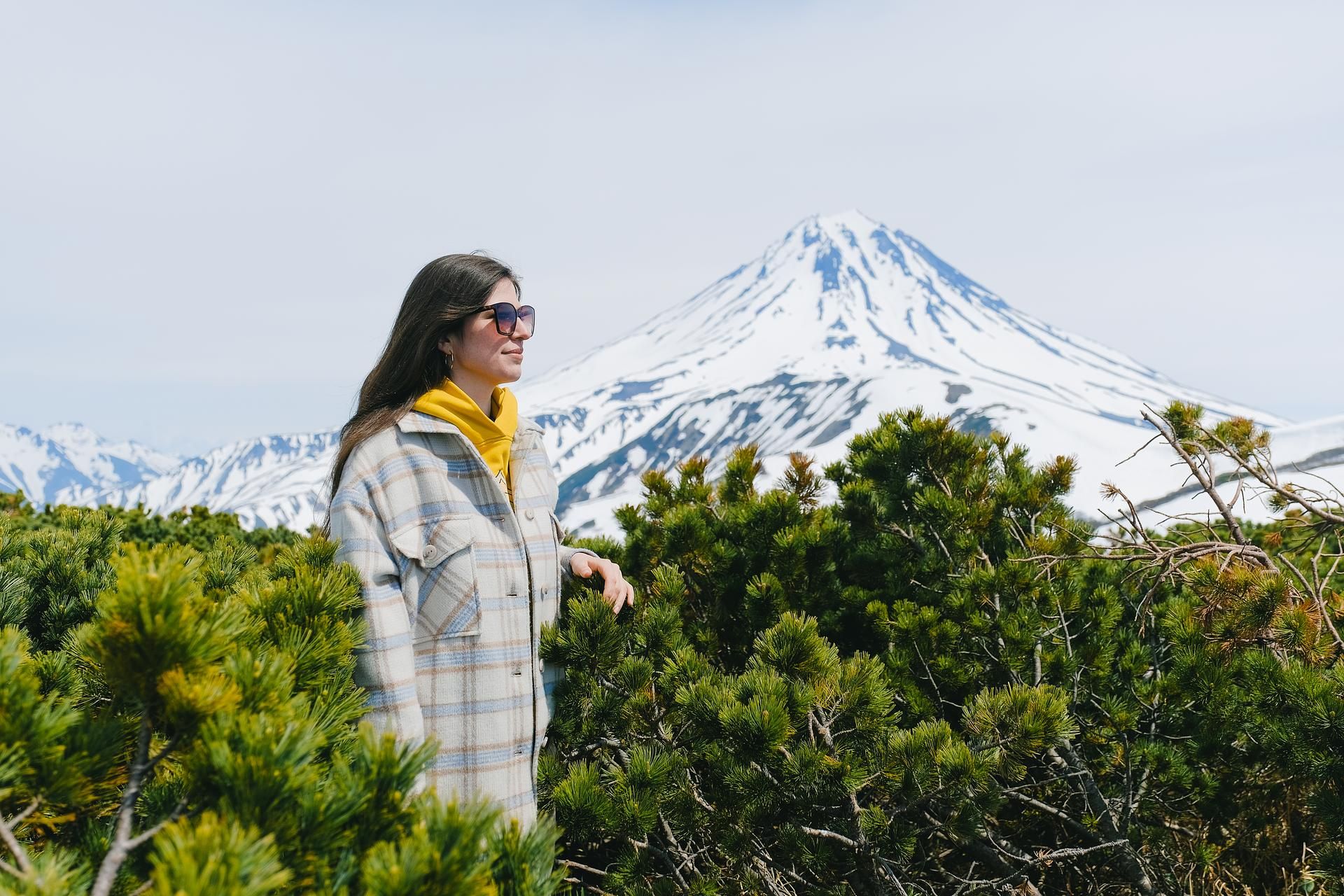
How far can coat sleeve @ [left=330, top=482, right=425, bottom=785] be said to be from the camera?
6.43 ft

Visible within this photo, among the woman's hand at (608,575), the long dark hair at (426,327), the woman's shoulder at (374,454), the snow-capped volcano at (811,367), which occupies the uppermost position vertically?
the snow-capped volcano at (811,367)

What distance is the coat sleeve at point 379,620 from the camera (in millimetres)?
1959

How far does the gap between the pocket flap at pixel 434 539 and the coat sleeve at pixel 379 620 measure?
4 cm

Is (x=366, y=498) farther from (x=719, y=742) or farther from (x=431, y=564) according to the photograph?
(x=719, y=742)

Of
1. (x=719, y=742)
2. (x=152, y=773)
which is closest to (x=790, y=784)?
(x=719, y=742)

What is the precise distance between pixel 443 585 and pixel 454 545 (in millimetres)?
115

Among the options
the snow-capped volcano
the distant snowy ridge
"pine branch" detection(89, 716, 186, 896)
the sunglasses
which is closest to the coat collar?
the sunglasses

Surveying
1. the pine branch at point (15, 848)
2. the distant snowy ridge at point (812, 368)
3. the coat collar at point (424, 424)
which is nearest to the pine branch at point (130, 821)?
the pine branch at point (15, 848)

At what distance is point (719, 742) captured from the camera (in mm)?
2254

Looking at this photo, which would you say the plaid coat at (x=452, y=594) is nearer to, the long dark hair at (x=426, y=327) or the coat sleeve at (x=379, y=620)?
the coat sleeve at (x=379, y=620)

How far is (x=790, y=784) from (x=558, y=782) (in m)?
0.72

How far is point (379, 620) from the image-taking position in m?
1.98

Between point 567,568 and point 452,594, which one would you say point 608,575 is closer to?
point 567,568

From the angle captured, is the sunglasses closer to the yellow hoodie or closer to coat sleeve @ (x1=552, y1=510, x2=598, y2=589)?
the yellow hoodie
